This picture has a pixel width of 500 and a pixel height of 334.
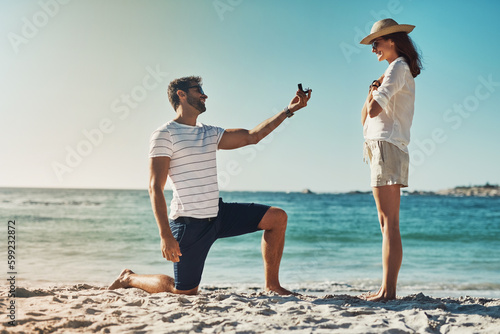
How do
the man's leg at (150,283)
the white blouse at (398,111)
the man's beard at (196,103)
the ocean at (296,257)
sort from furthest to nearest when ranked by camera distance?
the ocean at (296,257)
the man's beard at (196,103)
the man's leg at (150,283)
the white blouse at (398,111)

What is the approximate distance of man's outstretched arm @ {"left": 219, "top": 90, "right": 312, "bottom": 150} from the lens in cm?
390

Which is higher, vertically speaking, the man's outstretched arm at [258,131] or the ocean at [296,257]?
the man's outstretched arm at [258,131]

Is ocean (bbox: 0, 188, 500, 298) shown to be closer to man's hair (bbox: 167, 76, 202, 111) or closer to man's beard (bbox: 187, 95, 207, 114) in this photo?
man's beard (bbox: 187, 95, 207, 114)

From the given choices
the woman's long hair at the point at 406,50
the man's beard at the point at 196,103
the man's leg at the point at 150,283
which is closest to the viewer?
the woman's long hair at the point at 406,50

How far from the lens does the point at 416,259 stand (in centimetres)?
1063

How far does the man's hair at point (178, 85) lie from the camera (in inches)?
158

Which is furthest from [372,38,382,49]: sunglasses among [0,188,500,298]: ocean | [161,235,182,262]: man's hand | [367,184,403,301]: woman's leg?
[0,188,500,298]: ocean

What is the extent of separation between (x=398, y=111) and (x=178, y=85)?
6.04 ft

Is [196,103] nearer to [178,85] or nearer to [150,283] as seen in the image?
[178,85]

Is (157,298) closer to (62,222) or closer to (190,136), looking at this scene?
(190,136)

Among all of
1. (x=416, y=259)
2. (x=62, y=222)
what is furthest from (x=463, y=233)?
(x=62, y=222)

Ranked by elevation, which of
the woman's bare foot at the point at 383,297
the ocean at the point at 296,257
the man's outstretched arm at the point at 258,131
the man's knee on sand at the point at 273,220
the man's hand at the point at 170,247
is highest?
the man's outstretched arm at the point at 258,131

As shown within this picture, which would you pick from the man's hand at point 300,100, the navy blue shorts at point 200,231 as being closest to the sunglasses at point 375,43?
the man's hand at point 300,100

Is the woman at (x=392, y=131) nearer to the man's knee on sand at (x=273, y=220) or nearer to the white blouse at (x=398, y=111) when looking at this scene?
the white blouse at (x=398, y=111)
